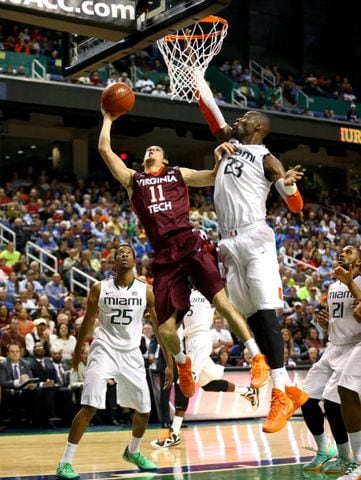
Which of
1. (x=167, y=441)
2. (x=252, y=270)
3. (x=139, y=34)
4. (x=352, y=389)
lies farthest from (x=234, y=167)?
(x=167, y=441)

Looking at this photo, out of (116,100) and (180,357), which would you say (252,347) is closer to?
(180,357)

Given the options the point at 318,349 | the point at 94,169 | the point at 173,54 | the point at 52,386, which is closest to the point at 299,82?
the point at 94,169

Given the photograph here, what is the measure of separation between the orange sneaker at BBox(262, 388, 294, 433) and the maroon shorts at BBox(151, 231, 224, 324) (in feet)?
3.51

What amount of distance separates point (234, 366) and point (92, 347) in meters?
6.57

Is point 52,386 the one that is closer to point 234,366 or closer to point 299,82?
point 234,366

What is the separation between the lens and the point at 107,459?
29.2 ft

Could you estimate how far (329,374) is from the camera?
319 inches

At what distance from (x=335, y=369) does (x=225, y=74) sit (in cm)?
1881

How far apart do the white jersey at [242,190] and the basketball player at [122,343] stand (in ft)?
5.83

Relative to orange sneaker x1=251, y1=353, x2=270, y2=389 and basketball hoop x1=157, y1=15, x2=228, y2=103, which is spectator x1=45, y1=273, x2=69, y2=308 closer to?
basketball hoop x1=157, y1=15, x2=228, y2=103

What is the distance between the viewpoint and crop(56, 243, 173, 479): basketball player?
788cm

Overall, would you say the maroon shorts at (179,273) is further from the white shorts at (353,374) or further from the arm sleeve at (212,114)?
the white shorts at (353,374)

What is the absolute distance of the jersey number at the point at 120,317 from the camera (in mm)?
8070

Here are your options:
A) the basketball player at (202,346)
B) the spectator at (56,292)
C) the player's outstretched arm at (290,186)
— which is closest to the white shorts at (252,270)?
the player's outstretched arm at (290,186)
